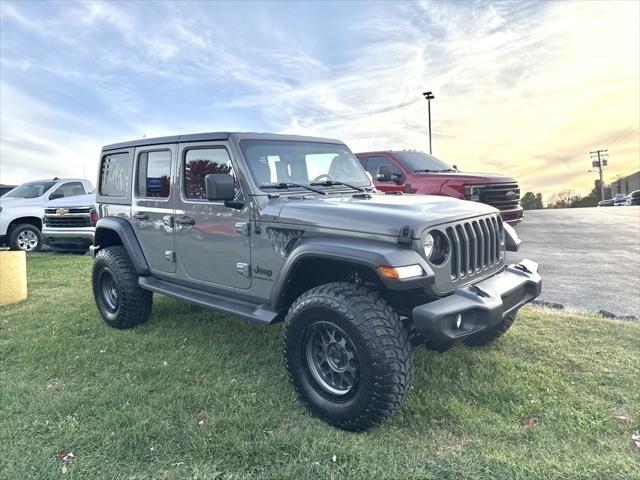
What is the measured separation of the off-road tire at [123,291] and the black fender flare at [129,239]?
0.13 m

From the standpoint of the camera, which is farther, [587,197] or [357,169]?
[587,197]

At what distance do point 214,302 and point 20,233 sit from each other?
10433mm

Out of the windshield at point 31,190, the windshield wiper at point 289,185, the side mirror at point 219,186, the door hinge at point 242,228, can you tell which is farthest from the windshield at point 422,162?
the windshield at point 31,190

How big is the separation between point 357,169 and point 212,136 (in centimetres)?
142

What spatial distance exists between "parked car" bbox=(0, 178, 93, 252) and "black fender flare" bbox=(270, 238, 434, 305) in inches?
439

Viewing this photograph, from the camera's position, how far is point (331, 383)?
3.31 meters

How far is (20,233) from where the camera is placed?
1217cm

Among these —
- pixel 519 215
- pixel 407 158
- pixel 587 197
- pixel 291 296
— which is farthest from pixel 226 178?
pixel 587 197

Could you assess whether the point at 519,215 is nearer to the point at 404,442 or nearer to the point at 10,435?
the point at 404,442

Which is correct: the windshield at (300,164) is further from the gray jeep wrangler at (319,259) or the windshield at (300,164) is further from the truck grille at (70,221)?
the truck grille at (70,221)

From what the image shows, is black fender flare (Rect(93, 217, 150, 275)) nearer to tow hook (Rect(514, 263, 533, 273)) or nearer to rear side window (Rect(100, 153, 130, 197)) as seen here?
rear side window (Rect(100, 153, 130, 197))

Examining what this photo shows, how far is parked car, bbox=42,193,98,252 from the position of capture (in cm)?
1079

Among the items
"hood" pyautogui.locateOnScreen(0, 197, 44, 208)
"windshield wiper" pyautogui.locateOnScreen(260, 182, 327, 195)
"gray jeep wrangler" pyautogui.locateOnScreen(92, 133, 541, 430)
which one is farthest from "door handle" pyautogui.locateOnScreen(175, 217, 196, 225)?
"hood" pyautogui.locateOnScreen(0, 197, 44, 208)

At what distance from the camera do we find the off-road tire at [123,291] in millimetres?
5082
